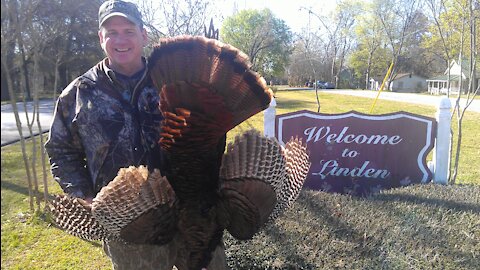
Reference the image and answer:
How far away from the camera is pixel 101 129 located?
204 cm

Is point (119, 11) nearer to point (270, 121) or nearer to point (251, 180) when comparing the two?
point (251, 180)

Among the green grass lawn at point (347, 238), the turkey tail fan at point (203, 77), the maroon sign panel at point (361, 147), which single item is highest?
the turkey tail fan at point (203, 77)

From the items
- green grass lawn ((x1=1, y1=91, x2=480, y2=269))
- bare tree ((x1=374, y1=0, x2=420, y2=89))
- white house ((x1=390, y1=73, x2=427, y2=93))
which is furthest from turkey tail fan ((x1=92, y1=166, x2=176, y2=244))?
white house ((x1=390, y1=73, x2=427, y2=93))

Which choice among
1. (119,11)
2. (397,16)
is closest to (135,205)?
(119,11)

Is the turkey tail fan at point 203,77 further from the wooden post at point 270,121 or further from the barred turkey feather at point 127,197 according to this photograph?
the wooden post at point 270,121

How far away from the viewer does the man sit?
202 centimetres

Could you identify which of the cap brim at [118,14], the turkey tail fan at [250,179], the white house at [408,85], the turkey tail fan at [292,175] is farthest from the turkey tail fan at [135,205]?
the white house at [408,85]

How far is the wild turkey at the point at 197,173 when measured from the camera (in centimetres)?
167

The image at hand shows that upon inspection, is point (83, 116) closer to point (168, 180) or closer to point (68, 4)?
point (168, 180)

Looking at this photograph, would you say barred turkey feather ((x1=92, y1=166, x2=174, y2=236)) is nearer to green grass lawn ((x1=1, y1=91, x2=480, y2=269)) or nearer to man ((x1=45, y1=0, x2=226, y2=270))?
man ((x1=45, y1=0, x2=226, y2=270))

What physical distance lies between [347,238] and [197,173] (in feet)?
7.78

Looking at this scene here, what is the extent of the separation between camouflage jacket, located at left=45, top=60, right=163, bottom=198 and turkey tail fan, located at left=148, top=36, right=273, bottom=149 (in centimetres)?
36

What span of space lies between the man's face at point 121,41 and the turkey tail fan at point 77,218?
733 mm

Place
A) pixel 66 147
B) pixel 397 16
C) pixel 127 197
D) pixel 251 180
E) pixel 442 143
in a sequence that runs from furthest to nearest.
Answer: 1. pixel 397 16
2. pixel 442 143
3. pixel 66 147
4. pixel 251 180
5. pixel 127 197
